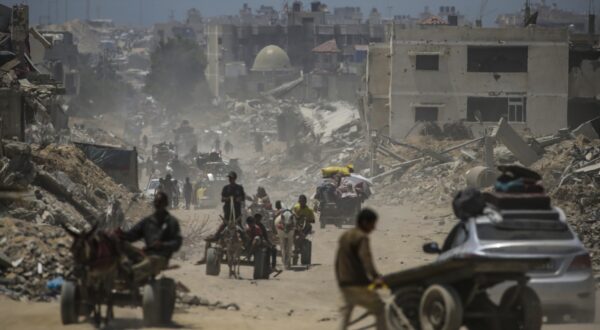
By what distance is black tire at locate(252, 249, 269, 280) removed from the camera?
2127cm

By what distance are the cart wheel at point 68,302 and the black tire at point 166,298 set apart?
946mm

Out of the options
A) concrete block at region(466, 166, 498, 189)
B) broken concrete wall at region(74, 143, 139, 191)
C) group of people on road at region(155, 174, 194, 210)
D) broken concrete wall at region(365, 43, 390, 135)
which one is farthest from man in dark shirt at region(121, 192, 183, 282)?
broken concrete wall at region(365, 43, 390, 135)

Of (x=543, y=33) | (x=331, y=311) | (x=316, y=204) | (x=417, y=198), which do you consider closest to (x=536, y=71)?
(x=543, y=33)

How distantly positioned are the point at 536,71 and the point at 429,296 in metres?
48.0

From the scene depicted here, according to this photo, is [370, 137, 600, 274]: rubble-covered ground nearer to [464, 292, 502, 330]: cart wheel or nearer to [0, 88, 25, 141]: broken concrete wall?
[464, 292, 502, 330]: cart wheel

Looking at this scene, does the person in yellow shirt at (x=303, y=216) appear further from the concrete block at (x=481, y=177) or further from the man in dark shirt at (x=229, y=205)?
the concrete block at (x=481, y=177)

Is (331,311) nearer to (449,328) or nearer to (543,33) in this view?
(449,328)

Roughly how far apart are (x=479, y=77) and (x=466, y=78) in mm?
618

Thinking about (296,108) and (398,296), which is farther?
(296,108)

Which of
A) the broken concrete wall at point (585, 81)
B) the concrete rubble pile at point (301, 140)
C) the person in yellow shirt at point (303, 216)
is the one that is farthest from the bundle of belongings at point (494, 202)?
the broken concrete wall at point (585, 81)

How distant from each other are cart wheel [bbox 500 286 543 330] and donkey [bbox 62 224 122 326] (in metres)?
4.19

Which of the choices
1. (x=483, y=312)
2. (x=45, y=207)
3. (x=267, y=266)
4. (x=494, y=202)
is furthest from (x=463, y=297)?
(x=45, y=207)

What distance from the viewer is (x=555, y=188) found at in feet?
107

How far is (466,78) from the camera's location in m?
58.2
